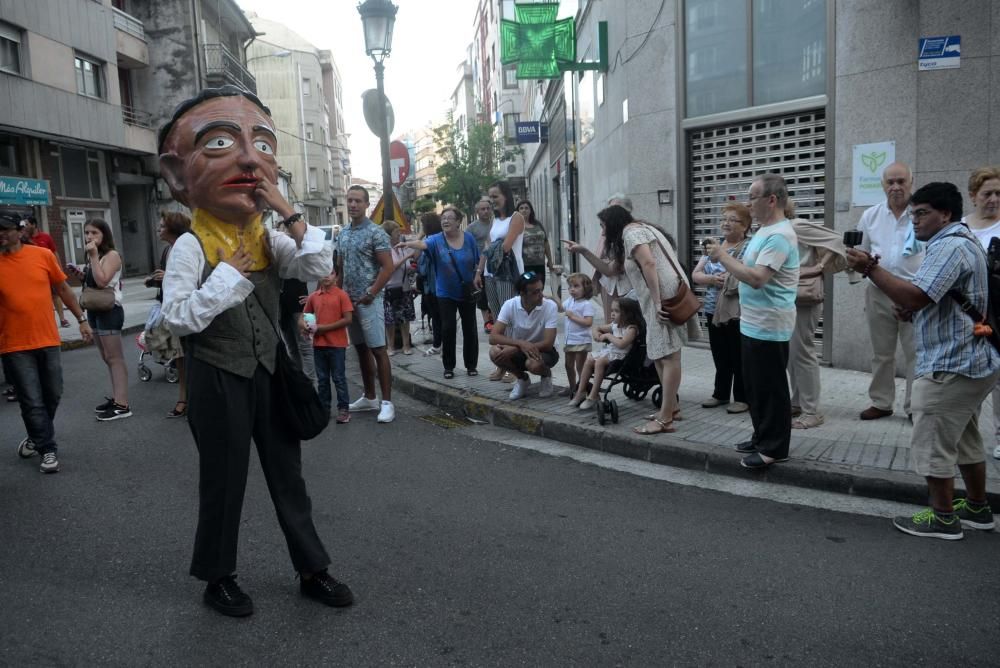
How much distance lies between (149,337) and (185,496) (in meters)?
3.66

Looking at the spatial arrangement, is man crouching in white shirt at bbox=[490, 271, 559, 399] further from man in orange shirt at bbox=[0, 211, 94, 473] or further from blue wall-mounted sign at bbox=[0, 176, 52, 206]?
blue wall-mounted sign at bbox=[0, 176, 52, 206]

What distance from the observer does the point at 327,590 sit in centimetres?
353

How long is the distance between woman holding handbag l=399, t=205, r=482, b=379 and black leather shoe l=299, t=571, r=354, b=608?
16.4 feet

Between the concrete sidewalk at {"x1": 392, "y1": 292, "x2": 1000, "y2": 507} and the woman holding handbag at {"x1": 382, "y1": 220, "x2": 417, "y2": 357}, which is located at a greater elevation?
the woman holding handbag at {"x1": 382, "y1": 220, "x2": 417, "y2": 357}

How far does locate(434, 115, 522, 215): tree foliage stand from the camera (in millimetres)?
35438

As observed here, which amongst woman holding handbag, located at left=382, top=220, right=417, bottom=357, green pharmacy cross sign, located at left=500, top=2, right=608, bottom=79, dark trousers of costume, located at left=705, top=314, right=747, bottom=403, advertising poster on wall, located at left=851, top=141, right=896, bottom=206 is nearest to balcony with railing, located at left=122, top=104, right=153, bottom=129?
green pharmacy cross sign, located at left=500, top=2, right=608, bottom=79

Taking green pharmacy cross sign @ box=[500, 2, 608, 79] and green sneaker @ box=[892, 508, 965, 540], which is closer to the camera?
green sneaker @ box=[892, 508, 965, 540]

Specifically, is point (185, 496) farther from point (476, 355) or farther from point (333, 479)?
point (476, 355)

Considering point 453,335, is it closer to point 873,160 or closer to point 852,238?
point 873,160

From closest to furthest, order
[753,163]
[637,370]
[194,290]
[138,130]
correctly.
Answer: [194,290]
[637,370]
[753,163]
[138,130]

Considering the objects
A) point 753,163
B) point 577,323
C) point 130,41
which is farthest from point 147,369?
point 130,41

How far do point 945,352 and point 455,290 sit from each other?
5.37 metres

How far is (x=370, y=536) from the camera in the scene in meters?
4.34

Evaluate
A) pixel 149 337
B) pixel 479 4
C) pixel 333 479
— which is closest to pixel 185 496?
pixel 333 479
